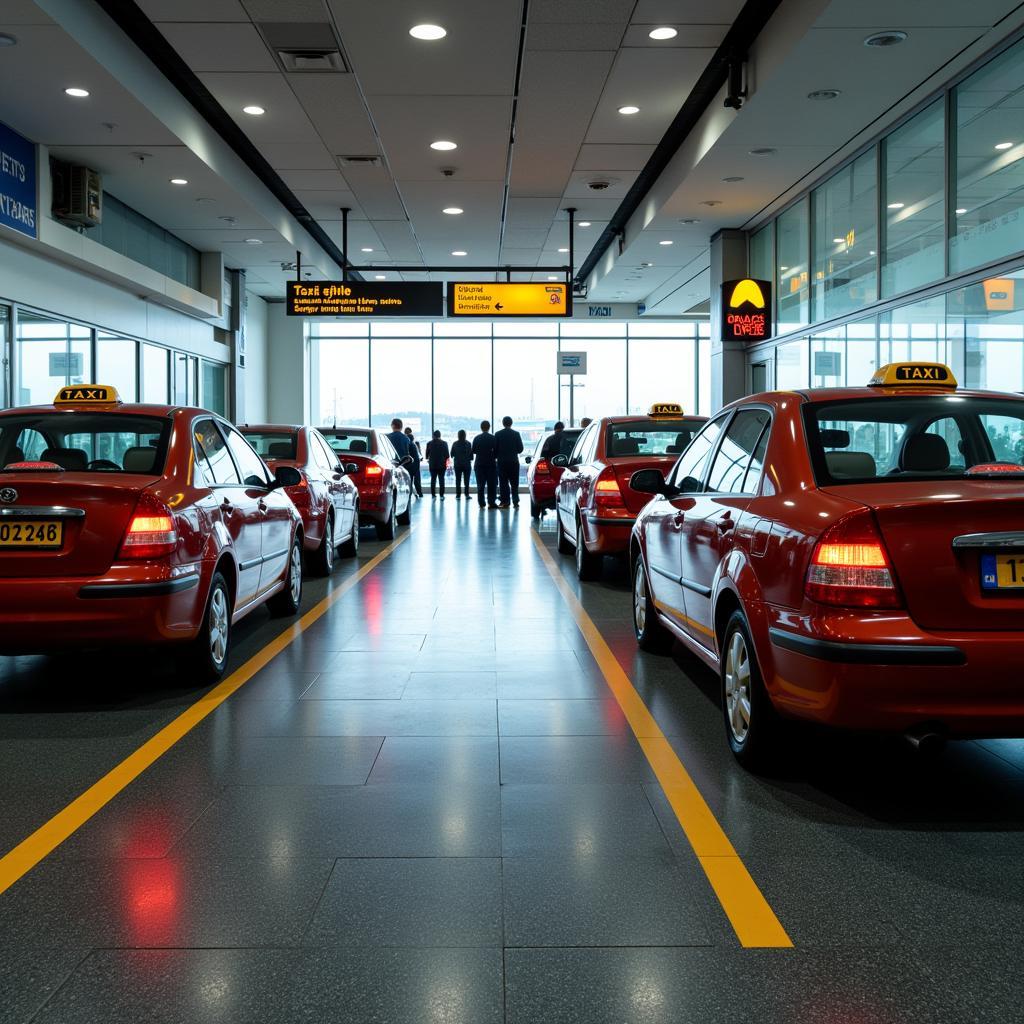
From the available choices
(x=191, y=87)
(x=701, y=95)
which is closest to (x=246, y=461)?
(x=191, y=87)

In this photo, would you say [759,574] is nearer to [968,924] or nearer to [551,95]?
[968,924]

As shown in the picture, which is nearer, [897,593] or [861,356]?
[897,593]

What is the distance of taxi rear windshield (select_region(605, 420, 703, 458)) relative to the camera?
10328 millimetres

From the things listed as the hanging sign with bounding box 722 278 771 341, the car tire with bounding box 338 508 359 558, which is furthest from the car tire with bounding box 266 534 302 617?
the hanging sign with bounding box 722 278 771 341

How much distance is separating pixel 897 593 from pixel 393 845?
190cm

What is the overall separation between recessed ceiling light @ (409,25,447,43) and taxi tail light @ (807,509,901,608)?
7.82 m

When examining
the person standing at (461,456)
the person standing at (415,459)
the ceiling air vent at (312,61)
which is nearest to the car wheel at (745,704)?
the ceiling air vent at (312,61)

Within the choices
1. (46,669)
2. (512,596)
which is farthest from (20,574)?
(512,596)

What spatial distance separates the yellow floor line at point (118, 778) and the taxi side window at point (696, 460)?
2768mm

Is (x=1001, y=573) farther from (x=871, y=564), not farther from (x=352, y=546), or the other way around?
(x=352, y=546)

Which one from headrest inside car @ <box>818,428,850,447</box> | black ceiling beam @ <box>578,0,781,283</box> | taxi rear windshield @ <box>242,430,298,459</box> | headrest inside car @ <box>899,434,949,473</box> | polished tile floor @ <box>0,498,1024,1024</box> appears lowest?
polished tile floor @ <box>0,498,1024,1024</box>

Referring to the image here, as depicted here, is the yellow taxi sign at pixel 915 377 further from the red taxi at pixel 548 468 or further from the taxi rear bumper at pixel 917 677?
the red taxi at pixel 548 468

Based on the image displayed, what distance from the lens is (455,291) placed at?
60.9 feet

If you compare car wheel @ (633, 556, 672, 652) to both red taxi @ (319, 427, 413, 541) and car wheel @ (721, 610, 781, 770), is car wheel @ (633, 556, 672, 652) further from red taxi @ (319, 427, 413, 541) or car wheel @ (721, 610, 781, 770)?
red taxi @ (319, 427, 413, 541)
